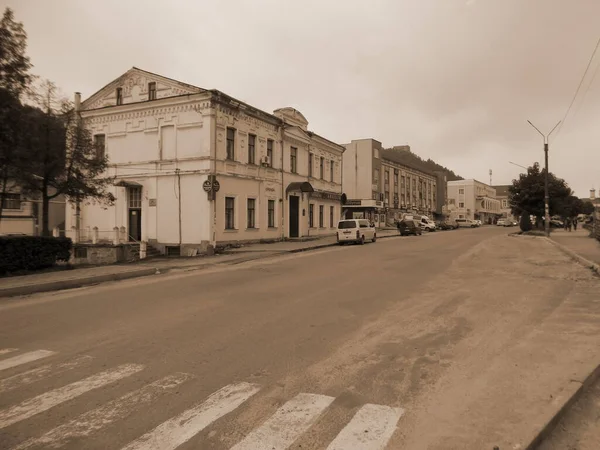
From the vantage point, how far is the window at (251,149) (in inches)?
1086

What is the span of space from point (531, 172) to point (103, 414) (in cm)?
4923

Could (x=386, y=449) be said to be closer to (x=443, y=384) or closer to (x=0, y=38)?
(x=443, y=384)

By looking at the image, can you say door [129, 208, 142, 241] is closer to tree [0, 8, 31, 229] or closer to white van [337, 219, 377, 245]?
tree [0, 8, 31, 229]

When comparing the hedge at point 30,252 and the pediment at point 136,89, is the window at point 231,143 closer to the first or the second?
the pediment at point 136,89

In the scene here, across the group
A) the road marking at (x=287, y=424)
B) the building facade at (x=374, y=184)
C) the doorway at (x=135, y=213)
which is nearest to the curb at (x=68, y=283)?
the road marking at (x=287, y=424)

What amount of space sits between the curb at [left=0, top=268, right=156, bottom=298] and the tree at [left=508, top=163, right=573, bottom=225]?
1616 inches

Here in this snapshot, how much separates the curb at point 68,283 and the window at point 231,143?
11356 millimetres

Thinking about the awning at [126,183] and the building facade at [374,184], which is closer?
the awning at [126,183]

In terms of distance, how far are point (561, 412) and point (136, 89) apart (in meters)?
27.4

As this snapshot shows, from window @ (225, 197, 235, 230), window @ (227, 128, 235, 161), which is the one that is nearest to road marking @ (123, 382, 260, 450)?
window @ (225, 197, 235, 230)

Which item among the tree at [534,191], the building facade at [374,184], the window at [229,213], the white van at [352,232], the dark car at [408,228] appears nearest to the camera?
the window at [229,213]

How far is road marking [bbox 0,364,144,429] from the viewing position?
4.11 metres

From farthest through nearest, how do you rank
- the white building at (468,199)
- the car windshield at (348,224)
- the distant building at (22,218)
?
the white building at (468,199)
the distant building at (22,218)
the car windshield at (348,224)

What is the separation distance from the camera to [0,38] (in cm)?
1360
